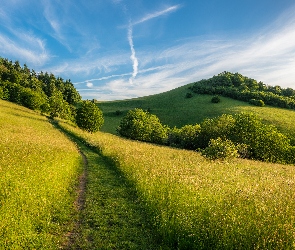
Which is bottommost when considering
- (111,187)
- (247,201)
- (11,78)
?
(111,187)

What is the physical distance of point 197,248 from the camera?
6.73m

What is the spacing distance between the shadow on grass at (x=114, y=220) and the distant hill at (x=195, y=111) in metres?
60.0

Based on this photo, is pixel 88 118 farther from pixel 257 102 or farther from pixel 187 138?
pixel 257 102

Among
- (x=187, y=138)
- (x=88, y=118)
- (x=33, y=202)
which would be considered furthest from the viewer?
(x=187, y=138)

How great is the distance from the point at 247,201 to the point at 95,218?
5830mm

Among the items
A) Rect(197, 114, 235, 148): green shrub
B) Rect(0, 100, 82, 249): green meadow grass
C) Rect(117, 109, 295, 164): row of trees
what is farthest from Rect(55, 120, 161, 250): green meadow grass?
Rect(197, 114, 235, 148): green shrub

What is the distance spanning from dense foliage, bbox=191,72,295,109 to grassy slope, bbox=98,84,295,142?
17.4 ft

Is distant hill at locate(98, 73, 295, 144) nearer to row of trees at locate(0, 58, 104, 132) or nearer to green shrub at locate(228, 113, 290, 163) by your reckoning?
row of trees at locate(0, 58, 104, 132)

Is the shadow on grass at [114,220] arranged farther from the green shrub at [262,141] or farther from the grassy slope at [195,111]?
the grassy slope at [195,111]


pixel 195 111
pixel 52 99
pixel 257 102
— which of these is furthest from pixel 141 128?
pixel 257 102

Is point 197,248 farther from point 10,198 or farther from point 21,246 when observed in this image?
point 10,198

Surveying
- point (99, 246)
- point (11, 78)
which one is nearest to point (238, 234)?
point (99, 246)

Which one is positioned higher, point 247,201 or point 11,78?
point 11,78

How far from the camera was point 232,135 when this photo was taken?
45719 mm
